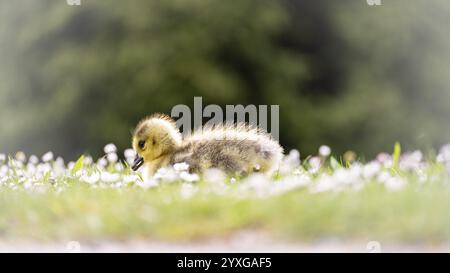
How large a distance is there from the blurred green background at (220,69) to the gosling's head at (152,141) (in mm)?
1023

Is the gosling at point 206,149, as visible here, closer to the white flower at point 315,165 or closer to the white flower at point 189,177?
the white flower at point 315,165

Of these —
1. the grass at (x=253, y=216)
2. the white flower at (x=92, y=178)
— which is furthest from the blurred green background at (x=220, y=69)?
the grass at (x=253, y=216)

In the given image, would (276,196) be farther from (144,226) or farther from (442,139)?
(442,139)

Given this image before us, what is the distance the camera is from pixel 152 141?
3.56 meters

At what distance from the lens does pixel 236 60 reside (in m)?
5.30

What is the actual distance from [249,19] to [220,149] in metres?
1.62

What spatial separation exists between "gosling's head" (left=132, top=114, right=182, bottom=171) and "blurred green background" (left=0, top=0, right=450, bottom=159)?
1023 mm

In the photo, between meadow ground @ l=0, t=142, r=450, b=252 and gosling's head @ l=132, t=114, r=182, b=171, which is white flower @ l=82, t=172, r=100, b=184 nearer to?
gosling's head @ l=132, t=114, r=182, b=171

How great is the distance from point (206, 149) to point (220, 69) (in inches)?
77.4

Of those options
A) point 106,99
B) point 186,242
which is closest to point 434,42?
point 186,242

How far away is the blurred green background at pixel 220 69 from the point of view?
4234mm

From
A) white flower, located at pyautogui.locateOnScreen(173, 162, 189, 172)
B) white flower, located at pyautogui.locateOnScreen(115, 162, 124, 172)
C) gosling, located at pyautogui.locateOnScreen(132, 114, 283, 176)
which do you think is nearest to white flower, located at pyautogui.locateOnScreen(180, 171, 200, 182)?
white flower, located at pyautogui.locateOnScreen(173, 162, 189, 172)

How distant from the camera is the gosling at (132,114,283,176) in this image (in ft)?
11.1

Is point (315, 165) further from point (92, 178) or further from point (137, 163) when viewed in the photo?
point (92, 178)
